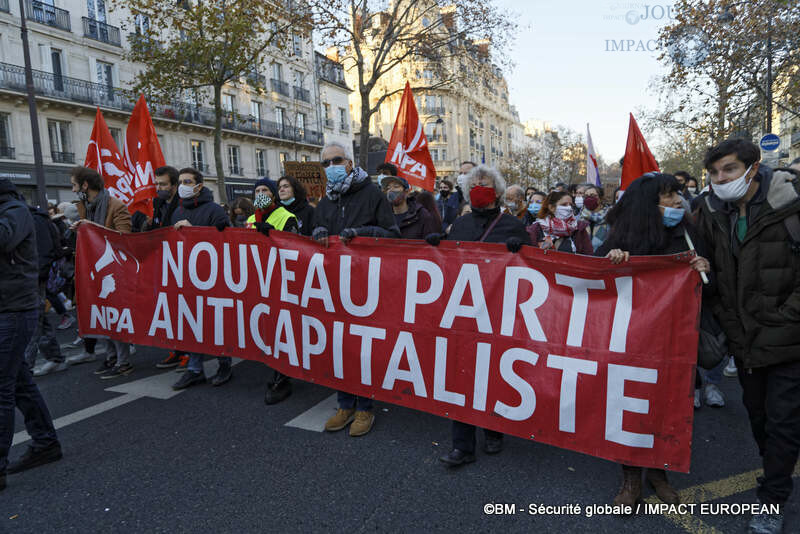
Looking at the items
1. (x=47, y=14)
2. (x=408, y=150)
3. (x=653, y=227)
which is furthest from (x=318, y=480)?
(x=47, y=14)

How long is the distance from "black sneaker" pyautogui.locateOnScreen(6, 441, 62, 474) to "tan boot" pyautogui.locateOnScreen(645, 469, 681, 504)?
3783 millimetres

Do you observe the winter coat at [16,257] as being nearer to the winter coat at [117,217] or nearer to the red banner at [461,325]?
the red banner at [461,325]

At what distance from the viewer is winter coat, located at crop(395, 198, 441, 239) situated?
5590 millimetres

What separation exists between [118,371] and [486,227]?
14.1 ft

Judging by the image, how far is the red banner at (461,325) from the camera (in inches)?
108

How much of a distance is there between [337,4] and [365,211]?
17.4 meters

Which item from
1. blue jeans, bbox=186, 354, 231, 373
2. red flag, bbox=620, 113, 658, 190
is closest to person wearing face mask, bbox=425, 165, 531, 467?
blue jeans, bbox=186, 354, 231, 373

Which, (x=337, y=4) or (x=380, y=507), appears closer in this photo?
(x=380, y=507)

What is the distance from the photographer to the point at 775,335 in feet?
8.20

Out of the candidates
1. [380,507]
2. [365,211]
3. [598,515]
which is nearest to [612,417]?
[598,515]

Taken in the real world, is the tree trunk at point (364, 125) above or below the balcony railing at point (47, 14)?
below

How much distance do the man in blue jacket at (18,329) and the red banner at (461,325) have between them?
1429mm

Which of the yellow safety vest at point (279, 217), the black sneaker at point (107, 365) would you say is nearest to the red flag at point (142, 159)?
the black sneaker at point (107, 365)

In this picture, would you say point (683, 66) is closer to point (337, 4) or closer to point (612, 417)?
point (337, 4)
